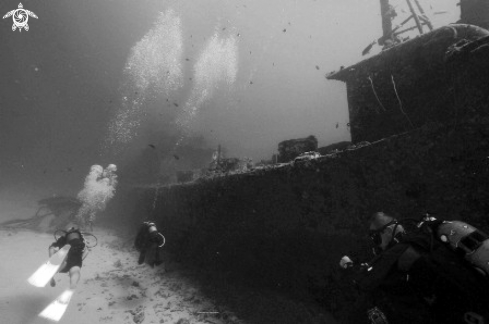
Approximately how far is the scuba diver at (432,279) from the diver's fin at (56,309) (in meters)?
5.75

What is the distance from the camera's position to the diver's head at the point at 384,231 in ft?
9.11

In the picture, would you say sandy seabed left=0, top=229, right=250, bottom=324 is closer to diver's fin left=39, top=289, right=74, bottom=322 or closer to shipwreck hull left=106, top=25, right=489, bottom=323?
diver's fin left=39, top=289, right=74, bottom=322

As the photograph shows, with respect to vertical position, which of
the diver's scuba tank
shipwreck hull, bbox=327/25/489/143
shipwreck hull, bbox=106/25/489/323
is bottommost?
the diver's scuba tank

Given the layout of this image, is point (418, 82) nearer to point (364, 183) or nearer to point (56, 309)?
point (364, 183)

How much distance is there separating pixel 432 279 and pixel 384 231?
1.05 metres

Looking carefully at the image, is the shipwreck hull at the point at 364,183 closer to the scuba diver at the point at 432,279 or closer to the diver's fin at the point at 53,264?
the scuba diver at the point at 432,279

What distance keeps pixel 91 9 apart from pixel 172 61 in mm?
13447

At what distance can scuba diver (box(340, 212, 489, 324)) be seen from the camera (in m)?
1.79

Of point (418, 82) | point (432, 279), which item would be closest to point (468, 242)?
point (432, 279)

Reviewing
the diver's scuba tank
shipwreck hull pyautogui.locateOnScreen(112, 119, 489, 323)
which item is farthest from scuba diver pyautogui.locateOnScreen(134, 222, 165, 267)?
the diver's scuba tank

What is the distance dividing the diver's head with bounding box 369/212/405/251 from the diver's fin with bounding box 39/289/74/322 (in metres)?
5.84

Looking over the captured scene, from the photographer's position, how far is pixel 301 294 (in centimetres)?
501

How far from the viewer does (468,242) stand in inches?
77.2

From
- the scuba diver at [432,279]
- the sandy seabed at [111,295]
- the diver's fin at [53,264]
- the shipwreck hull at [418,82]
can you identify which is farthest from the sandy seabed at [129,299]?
the shipwreck hull at [418,82]
